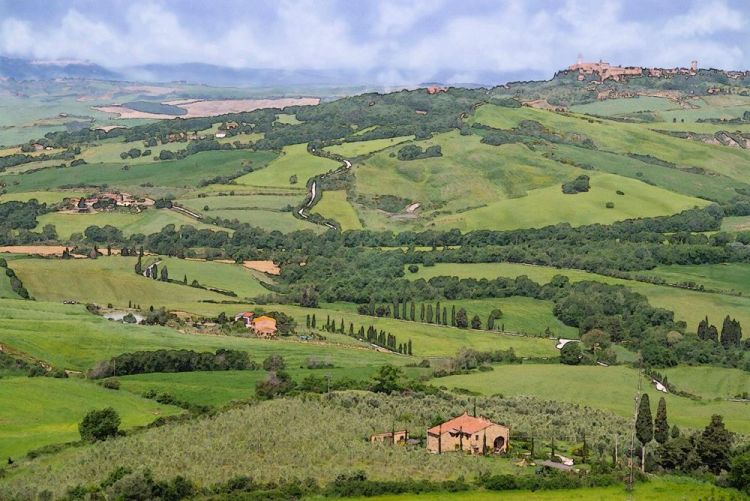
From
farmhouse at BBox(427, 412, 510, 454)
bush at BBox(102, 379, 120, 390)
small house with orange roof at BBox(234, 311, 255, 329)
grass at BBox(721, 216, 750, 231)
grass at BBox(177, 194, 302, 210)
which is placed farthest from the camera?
grass at BBox(177, 194, 302, 210)

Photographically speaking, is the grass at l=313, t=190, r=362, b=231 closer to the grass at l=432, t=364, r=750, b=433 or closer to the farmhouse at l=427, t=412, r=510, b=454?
the grass at l=432, t=364, r=750, b=433

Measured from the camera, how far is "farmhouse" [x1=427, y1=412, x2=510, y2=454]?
65125 mm

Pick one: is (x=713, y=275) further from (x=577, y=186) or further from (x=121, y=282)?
(x=121, y=282)

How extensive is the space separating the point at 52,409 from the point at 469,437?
28.9m

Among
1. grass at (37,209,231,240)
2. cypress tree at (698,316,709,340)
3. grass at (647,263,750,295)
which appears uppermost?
grass at (37,209,231,240)

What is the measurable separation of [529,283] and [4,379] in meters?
65.6

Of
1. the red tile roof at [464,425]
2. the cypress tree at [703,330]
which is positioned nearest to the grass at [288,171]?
the cypress tree at [703,330]

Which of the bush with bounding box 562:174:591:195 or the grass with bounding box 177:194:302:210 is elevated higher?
the bush with bounding box 562:174:591:195

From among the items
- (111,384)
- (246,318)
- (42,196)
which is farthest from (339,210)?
(111,384)

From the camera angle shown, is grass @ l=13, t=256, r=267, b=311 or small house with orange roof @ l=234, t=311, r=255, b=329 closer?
small house with orange roof @ l=234, t=311, r=255, b=329

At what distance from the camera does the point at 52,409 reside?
238ft

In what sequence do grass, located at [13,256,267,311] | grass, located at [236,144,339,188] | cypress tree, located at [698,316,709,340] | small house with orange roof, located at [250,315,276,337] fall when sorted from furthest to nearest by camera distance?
1. grass, located at [236,144,339,188]
2. grass, located at [13,256,267,311]
3. cypress tree, located at [698,316,709,340]
4. small house with orange roof, located at [250,315,276,337]

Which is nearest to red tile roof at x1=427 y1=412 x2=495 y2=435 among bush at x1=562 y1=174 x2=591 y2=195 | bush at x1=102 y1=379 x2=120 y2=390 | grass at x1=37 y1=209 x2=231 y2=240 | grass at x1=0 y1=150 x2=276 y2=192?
bush at x1=102 y1=379 x2=120 y2=390

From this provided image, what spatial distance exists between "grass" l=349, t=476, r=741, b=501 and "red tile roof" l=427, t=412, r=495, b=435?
8.80 m
